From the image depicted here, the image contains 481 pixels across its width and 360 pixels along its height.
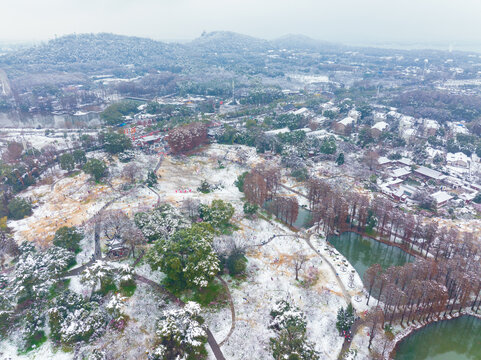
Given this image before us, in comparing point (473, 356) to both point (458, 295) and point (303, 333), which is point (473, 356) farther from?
point (303, 333)

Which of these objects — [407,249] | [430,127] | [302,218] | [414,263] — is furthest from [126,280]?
[430,127]

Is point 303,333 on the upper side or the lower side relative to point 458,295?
upper

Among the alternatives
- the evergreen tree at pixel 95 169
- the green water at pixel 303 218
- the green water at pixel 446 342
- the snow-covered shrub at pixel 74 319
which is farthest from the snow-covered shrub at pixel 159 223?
the green water at pixel 446 342

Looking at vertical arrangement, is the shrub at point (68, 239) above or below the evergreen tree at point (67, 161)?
below

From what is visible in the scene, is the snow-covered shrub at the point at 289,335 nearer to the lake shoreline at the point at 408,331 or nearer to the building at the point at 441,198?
the lake shoreline at the point at 408,331

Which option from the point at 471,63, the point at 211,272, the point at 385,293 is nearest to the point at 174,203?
the point at 211,272

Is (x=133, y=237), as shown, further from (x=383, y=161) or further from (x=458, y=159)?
(x=458, y=159)

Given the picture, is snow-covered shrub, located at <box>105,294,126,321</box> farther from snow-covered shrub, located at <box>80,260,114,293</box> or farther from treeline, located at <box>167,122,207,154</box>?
treeline, located at <box>167,122,207,154</box>
